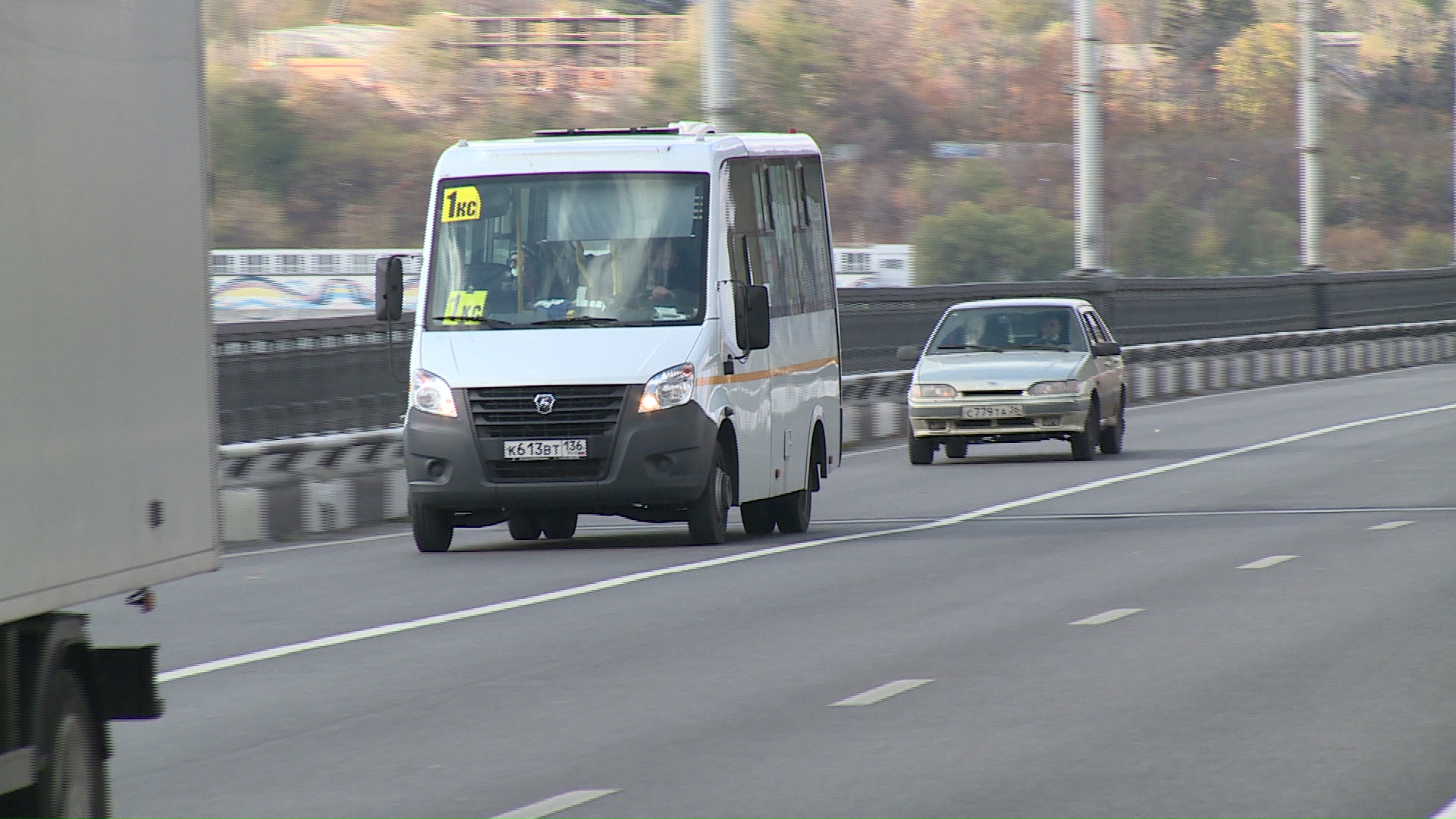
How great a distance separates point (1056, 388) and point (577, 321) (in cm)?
862

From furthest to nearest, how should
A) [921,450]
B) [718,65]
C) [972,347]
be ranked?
1. [718,65]
2. [972,347]
3. [921,450]

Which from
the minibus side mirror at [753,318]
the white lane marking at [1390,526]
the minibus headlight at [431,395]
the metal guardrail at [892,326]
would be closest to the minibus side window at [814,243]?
the minibus side mirror at [753,318]

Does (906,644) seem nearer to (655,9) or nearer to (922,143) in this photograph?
(922,143)

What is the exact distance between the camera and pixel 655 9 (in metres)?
155

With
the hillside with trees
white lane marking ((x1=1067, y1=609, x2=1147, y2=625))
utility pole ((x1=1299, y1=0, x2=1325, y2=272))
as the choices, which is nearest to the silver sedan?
white lane marking ((x1=1067, y1=609, x2=1147, y2=625))

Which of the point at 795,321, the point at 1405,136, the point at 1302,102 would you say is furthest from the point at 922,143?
the point at 795,321

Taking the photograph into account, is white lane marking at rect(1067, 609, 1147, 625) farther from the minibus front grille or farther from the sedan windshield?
the sedan windshield

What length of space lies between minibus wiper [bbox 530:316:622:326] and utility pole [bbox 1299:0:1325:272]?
3670 centimetres

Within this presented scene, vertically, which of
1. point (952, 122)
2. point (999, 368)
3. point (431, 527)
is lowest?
point (431, 527)

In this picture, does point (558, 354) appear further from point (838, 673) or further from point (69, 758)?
point (69, 758)

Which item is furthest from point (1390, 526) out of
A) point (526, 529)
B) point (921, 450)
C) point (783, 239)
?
point (921, 450)

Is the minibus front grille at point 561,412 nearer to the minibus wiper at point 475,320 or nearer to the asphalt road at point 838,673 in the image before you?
the minibus wiper at point 475,320

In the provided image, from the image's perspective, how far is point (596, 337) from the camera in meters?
14.9

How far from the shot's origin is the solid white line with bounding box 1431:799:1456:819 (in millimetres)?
6137
